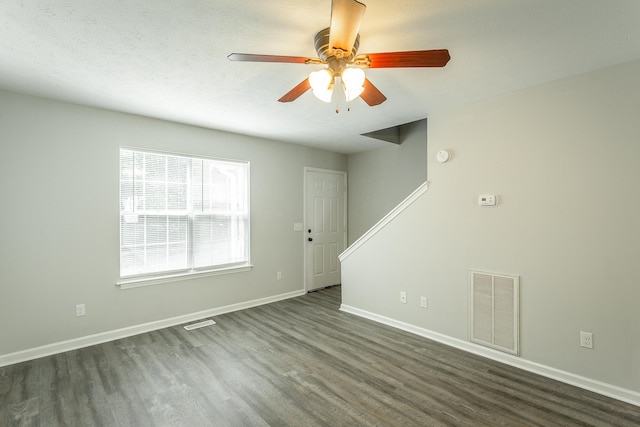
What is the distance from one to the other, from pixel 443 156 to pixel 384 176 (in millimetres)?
2028

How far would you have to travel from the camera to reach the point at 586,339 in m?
2.38

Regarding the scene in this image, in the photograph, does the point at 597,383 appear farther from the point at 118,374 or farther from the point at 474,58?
the point at 118,374

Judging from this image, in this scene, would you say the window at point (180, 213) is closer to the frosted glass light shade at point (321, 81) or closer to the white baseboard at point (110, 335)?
the white baseboard at point (110, 335)

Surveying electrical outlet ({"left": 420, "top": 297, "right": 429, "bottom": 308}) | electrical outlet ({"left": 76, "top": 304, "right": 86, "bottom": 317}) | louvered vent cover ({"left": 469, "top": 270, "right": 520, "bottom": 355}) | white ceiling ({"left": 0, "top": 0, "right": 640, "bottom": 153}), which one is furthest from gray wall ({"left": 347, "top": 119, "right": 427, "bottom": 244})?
electrical outlet ({"left": 76, "top": 304, "right": 86, "bottom": 317})

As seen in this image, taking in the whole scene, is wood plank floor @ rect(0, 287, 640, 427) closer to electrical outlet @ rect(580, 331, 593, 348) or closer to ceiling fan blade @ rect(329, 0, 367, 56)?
electrical outlet @ rect(580, 331, 593, 348)

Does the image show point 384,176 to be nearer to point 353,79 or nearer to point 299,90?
point 299,90

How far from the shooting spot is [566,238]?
2.49m

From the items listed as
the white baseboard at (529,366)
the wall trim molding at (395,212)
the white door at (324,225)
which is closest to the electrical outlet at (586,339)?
the white baseboard at (529,366)

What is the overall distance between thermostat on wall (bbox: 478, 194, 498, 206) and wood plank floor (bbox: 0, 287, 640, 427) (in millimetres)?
1437

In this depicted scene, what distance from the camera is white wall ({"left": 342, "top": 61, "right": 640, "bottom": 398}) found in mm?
2246

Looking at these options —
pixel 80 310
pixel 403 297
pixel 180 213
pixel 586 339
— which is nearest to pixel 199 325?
pixel 80 310

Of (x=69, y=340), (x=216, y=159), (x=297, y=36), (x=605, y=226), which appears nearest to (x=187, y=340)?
(x=69, y=340)

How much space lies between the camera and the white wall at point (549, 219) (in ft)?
7.37

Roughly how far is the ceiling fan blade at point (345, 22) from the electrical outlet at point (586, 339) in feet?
8.90
